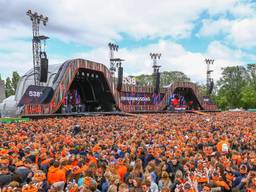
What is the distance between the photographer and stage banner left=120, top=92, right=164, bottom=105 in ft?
121

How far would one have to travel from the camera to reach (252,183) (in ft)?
Answer: 18.7

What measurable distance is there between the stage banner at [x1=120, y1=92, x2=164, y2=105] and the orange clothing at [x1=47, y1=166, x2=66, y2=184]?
2939cm

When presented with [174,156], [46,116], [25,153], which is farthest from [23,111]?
[174,156]

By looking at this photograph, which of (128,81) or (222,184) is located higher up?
(128,81)

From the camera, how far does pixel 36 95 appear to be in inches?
1018

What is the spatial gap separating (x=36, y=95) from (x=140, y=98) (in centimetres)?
1585

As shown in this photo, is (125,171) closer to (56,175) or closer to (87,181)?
(87,181)

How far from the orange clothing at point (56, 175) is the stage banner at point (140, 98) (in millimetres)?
29389

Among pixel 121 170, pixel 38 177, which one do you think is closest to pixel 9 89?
pixel 121 170

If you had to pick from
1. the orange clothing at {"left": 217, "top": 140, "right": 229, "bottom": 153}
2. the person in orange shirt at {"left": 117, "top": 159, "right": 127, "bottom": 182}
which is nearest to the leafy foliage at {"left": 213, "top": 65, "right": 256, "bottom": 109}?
the orange clothing at {"left": 217, "top": 140, "right": 229, "bottom": 153}

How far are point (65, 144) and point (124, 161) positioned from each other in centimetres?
354

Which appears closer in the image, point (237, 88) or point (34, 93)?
point (34, 93)

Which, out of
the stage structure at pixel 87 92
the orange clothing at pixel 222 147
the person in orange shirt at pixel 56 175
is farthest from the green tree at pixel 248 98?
the person in orange shirt at pixel 56 175

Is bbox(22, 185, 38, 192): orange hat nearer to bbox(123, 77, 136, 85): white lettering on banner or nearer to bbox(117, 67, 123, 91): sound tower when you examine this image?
bbox(117, 67, 123, 91): sound tower
